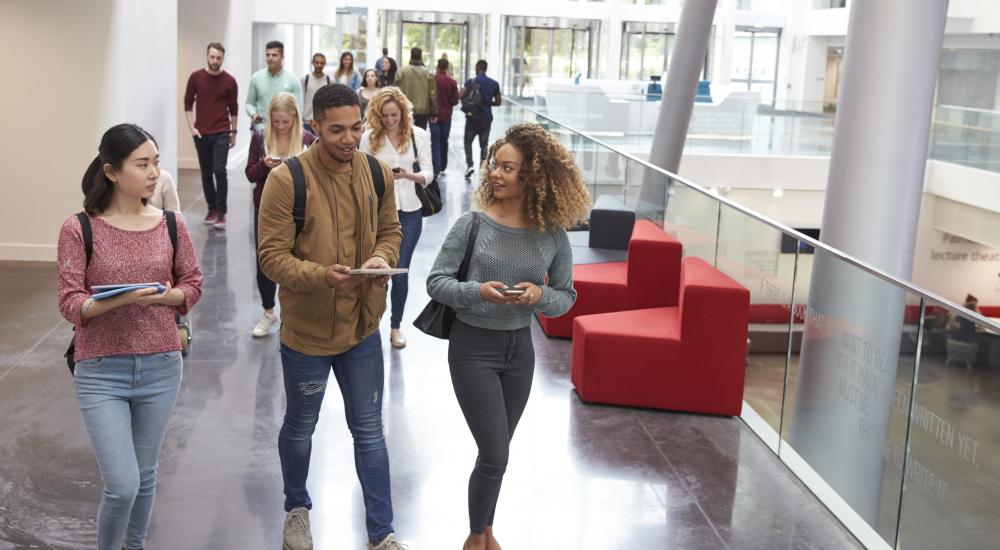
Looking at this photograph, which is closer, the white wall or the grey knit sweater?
the grey knit sweater

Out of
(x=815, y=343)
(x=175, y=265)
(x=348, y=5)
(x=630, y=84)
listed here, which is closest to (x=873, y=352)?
(x=815, y=343)

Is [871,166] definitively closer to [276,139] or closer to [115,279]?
[276,139]

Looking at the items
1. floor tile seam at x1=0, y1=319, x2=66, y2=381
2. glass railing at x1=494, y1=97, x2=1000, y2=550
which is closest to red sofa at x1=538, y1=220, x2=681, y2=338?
glass railing at x1=494, y1=97, x2=1000, y2=550

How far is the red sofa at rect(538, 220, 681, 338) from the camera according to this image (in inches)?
331

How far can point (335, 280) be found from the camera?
13.2ft

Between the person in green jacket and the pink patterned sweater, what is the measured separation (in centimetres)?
1230

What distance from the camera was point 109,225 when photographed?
383 centimetres

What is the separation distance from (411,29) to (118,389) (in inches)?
1428

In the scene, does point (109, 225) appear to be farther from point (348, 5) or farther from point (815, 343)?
point (348, 5)

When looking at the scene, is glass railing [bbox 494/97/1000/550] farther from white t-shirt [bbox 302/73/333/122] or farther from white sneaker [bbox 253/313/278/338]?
white t-shirt [bbox 302/73/333/122]

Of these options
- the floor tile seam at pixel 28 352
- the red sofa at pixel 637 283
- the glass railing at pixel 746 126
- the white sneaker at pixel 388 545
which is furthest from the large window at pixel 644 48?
the white sneaker at pixel 388 545

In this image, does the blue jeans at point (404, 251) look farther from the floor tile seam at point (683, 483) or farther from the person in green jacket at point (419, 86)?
the person in green jacket at point (419, 86)

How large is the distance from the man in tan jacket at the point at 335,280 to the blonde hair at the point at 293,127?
10.6 feet

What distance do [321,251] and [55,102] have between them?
23.0 feet
